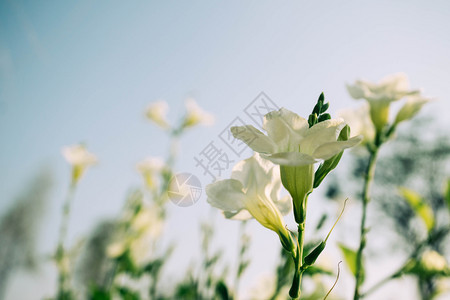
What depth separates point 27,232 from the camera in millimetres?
18984

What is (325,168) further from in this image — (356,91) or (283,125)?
(356,91)

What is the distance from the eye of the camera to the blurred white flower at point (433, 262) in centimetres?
116

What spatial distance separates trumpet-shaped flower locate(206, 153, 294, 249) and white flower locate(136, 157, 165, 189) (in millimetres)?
1598

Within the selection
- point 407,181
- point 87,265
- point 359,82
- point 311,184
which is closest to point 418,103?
point 359,82

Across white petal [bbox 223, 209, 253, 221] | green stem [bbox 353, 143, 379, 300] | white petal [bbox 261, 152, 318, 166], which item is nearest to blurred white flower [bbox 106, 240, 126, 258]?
white petal [bbox 223, 209, 253, 221]

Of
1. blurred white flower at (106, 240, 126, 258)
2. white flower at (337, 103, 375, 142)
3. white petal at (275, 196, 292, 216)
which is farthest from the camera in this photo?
blurred white flower at (106, 240, 126, 258)

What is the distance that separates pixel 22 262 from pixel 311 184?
70.5 feet

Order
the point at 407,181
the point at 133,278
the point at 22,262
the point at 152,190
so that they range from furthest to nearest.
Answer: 1. the point at 22,262
2. the point at 407,181
3. the point at 152,190
4. the point at 133,278

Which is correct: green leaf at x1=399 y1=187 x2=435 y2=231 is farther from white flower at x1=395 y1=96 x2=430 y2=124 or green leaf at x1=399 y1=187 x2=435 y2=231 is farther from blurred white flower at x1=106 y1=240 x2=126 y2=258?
blurred white flower at x1=106 y1=240 x2=126 y2=258

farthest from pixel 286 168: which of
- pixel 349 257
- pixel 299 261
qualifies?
pixel 349 257

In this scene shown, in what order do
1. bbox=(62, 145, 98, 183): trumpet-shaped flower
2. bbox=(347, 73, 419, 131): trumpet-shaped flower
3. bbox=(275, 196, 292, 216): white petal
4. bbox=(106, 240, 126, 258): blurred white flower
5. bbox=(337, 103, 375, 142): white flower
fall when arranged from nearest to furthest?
bbox=(275, 196, 292, 216): white petal, bbox=(347, 73, 419, 131): trumpet-shaped flower, bbox=(337, 103, 375, 142): white flower, bbox=(106, 240, 126, 258): blurred white flower, bbox=(62, 145, 98, 183): trumpet-shaped flower

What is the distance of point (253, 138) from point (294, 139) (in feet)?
0.34

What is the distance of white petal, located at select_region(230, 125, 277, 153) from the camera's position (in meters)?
0.62

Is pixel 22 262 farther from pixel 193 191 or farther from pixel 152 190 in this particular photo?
pixel 193 191
